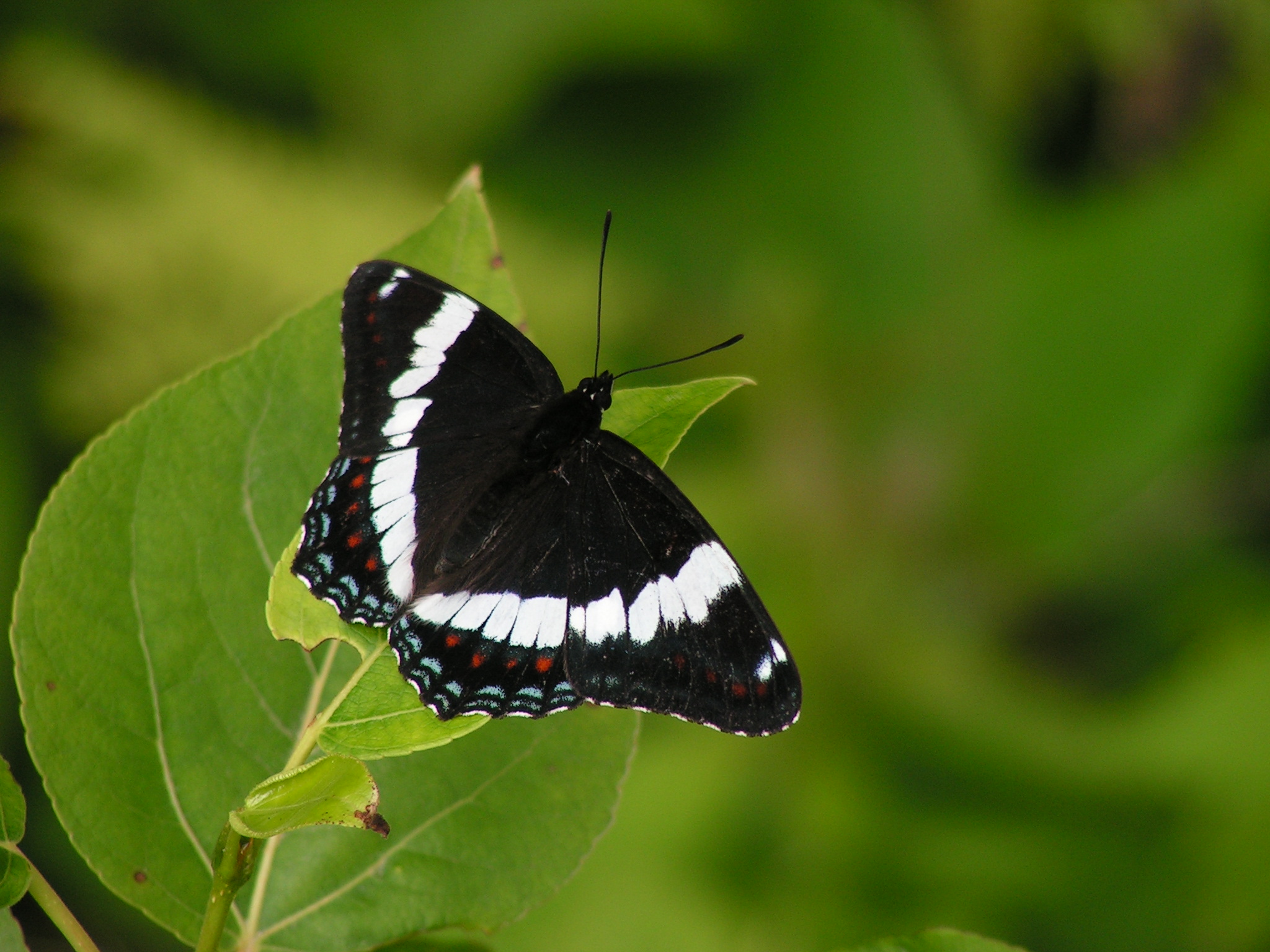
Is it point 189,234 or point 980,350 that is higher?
point 980,350

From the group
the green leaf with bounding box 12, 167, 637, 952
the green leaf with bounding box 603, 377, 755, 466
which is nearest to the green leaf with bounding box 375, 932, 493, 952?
the green leaf with bounding box 12, 167, 637, 952

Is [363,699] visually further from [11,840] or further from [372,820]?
[11,840]

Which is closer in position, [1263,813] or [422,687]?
[422,687]

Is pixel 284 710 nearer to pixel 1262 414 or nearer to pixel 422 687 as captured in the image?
pixel 422 687

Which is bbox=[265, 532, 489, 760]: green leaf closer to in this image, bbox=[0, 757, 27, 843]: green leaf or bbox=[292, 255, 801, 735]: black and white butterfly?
bbox=[292, 255, 801, 735]: black and white butterfly

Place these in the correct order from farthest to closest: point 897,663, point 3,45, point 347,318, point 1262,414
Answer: point 1262,414 → point 897,663 → point 3,45 → point 347,318

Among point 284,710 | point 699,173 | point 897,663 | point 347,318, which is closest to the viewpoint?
point 284,710

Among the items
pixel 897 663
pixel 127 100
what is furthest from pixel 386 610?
pixel 127 100

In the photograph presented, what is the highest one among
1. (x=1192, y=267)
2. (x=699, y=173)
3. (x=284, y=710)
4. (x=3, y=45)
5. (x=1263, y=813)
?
(x=1192, y=267)
